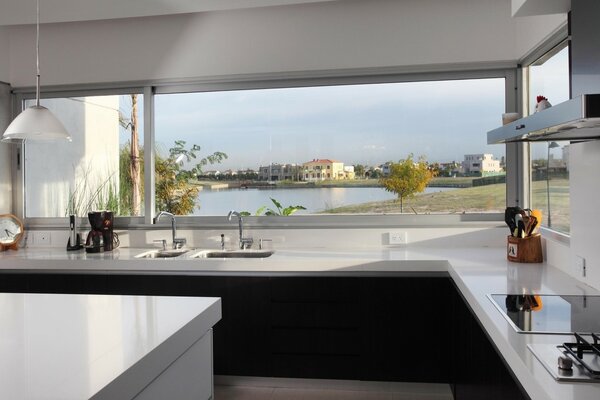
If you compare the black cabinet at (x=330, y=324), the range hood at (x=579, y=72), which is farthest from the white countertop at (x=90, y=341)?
the black cabinet at (x=330, y=324)

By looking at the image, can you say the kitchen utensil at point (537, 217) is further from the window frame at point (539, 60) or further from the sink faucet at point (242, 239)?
the sink faucet at point (242, 239)

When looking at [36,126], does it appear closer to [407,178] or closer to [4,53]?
[4,53]

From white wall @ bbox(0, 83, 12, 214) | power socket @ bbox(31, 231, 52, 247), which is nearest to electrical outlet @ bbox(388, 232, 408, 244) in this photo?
power socket @ bbox(31, 231, 52, 247)

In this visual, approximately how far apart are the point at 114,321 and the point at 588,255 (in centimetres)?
206

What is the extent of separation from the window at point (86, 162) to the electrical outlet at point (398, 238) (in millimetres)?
1983

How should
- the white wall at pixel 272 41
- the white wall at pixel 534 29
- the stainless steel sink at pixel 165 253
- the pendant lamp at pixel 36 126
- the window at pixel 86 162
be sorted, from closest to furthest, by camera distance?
the pendant lamp at pixel 36 126 → the white wall at pixel 534 29 → the white wall at pixel 272 41 → the stainless steel sink at pixel 165 253 → the window at pixel 86 162

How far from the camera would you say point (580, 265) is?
254 centimetres

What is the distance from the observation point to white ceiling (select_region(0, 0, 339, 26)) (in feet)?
11.2

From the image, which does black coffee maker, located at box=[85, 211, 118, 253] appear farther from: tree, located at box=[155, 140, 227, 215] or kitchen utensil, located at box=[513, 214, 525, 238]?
kitchen utensil, located at box=[513, 214, 525, 238]

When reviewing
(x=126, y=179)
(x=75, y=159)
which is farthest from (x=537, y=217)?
(x=75, y=159)

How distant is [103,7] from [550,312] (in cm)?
315

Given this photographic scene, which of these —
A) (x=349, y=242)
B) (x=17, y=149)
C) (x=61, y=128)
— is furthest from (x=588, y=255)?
(x=17, y=149)

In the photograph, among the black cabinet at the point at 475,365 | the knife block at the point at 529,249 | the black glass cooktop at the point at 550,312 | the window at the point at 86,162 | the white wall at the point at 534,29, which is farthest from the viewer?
the window at the point at 86,162

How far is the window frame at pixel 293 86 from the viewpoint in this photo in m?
3.80
